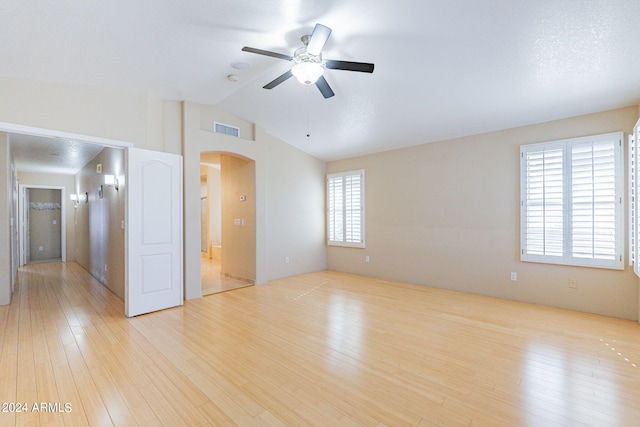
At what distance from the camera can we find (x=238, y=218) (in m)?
6.05

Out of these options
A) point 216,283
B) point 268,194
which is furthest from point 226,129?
point 216,283

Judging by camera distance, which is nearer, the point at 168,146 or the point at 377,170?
the point at 168,146

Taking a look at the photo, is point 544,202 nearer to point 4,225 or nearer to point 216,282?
point 216,282

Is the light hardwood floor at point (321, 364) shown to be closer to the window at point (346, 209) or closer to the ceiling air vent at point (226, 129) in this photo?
the window at point (346, 209)

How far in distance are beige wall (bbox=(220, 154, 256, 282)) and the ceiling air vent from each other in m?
0.57

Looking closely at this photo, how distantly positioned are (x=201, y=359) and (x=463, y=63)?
158 inches

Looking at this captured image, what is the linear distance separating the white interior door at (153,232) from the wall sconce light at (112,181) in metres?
1.02

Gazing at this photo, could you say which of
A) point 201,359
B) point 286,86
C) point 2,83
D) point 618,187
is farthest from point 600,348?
point 2,83

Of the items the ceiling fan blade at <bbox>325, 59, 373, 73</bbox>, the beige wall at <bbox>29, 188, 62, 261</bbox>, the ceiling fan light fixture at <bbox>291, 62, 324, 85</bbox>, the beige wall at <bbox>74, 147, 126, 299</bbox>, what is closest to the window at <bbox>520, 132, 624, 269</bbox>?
the ceiling fan blade at <bbox>325, 59, 373, 73</bbox>

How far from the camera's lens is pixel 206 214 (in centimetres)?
966

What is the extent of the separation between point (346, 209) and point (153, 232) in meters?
3.95

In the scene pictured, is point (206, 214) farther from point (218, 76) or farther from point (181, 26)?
point (181, 26)

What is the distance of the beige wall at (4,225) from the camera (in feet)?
14.3

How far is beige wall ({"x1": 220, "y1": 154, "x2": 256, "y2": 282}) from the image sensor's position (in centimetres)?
572
